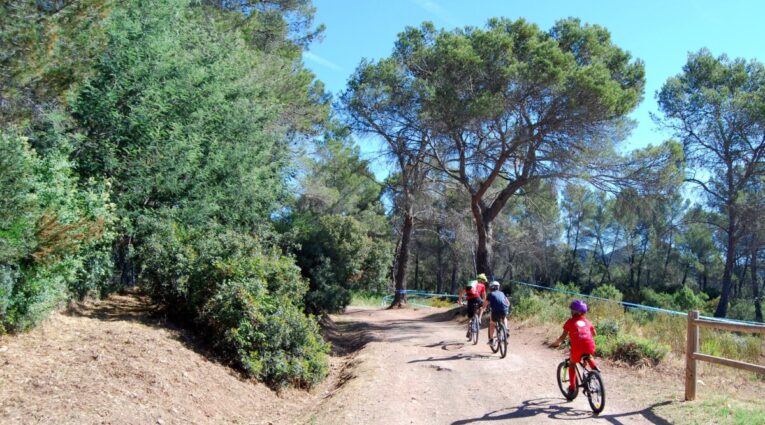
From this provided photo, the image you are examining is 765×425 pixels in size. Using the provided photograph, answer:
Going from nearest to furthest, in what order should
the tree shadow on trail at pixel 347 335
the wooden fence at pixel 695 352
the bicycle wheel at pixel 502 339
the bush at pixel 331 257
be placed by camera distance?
the wooden fence at pixel 695 352
the bicycle wheel at pixel 502 339
the tree shadow on trail at pixel 347 335
the bush at pixel 331 257

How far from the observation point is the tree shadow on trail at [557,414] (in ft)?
24.8

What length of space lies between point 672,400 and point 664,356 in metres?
2.86

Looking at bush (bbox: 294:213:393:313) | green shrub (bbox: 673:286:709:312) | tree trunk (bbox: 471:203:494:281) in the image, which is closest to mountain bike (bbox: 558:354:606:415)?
bush (bbox: 294:213:393:313)

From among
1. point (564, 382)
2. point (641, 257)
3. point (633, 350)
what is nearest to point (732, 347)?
point (633, 350)

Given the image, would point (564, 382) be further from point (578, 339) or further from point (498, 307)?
point (498, 307)

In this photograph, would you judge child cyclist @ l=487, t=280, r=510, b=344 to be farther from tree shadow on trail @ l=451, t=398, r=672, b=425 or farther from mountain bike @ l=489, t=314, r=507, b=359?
Result: tree shadow on trail @ l=451, t=398, r=672, b=425

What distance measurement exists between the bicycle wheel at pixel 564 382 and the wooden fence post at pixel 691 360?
1.54 meters

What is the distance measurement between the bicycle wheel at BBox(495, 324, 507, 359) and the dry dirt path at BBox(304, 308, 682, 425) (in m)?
0.19

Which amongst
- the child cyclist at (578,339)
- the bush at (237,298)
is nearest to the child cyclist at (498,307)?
the bush at (237,298)

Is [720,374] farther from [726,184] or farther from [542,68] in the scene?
[726,184]

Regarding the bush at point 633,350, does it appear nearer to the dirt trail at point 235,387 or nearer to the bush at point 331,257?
the dirt trail at point 235,387

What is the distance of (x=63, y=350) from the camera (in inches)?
296

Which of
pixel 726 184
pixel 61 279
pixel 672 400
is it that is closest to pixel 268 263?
pixel 61 279

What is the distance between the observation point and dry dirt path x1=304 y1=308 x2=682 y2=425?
7805 mm
